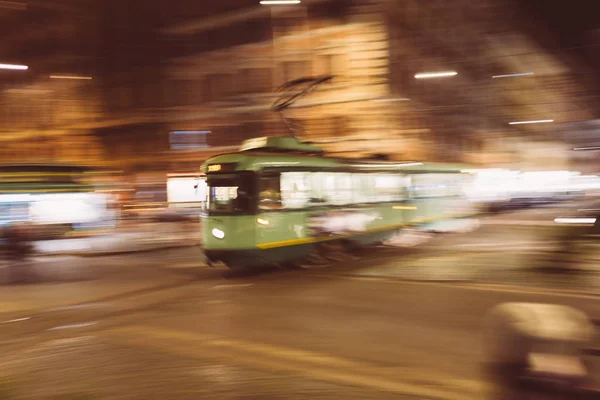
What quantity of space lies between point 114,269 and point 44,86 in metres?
38.8

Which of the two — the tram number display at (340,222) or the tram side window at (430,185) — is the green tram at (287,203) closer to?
the tram number display at (340,222)

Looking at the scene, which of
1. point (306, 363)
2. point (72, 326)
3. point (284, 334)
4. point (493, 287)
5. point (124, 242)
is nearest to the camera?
point (306, 363)

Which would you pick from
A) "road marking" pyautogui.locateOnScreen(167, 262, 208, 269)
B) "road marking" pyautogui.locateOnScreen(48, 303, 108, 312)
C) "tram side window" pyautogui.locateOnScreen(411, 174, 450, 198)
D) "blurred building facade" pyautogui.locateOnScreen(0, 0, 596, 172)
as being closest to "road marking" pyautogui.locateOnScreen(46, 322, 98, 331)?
"road marking" pyautogui.locateOnScreen(48, 303, 108, 312)

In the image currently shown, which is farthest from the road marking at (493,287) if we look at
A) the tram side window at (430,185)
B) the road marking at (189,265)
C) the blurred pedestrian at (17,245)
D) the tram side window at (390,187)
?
Result: the blurred pedestrian at (17,245)

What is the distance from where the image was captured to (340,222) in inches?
600

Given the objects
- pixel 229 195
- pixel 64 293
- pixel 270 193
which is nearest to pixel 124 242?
pixel 64 293

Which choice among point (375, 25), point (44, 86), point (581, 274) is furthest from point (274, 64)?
point (581, 274)

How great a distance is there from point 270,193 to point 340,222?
9.12 feet

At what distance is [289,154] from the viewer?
1401 centimetres

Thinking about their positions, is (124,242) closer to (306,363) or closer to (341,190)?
(341,190)

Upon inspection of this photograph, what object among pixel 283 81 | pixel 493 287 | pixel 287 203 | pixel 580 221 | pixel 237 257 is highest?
pixel 283 81

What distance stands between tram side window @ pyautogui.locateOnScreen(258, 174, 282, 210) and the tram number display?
1249 millimetres

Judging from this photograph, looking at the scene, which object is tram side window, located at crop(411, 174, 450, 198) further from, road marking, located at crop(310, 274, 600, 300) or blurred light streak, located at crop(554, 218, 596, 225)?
road marking, located at crop(310, 274, 600, 300)

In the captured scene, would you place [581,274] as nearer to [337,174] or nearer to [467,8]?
[337,174]
